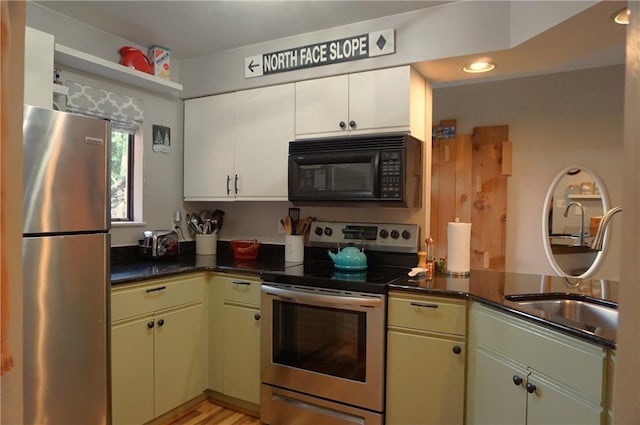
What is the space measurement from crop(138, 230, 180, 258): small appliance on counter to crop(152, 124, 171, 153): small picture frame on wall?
2.05 ft

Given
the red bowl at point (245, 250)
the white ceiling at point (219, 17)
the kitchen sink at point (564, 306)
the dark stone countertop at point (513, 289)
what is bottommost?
the kitchen sink at point (564, 306)

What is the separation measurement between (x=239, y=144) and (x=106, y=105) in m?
0.88

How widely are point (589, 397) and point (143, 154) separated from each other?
285 cm

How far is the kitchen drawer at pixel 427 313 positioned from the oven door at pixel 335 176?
62cm

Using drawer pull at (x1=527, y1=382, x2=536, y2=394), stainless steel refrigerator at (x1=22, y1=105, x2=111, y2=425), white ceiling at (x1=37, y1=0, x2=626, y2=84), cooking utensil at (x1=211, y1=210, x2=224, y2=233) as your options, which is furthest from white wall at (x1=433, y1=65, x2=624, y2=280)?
stainless steel refrigerator at (x1=22, y1=105, x2=111, y2=425)

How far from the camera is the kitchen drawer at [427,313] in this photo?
197 centimetres

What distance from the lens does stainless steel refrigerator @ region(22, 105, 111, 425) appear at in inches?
64.3

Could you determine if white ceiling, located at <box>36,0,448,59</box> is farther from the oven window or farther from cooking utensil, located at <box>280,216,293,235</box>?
the oven window

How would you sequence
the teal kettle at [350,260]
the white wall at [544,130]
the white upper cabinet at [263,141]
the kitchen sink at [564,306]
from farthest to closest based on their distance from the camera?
the white wall at [544,130] → the white upper cabinet at [263,141] → the teal kettle at [350,260] → the kitchen sink at [564,306]

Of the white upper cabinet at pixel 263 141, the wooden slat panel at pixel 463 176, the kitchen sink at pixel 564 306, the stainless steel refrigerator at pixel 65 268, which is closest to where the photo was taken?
the stainless steel refrigerator at pixel 65 268

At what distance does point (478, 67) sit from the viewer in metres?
2.42

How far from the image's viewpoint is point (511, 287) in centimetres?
206

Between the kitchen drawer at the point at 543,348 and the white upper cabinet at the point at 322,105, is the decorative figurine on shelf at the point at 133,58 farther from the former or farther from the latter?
the kitchen drawer at the point at 543,348

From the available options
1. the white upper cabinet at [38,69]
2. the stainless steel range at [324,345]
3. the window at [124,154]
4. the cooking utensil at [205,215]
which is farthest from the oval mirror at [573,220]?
the white upper cabinet at [38,69]
